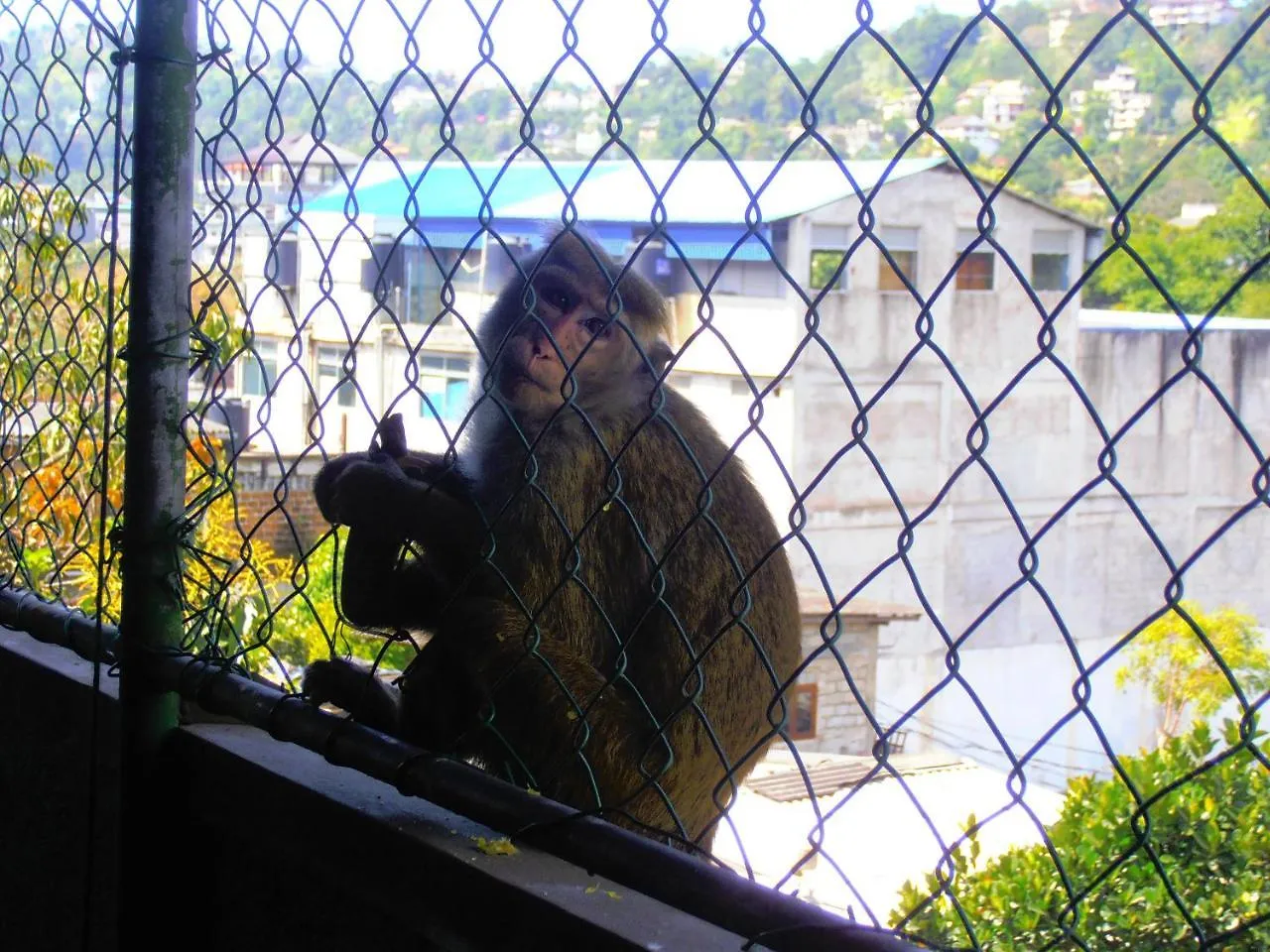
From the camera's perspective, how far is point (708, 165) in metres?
14.8

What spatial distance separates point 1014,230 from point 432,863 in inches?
459

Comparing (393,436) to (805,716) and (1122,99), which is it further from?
(805,716)

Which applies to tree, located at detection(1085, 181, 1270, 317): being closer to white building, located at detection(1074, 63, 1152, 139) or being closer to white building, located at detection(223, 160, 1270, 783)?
white building, located at detection(1074, 63, 1152, 139)

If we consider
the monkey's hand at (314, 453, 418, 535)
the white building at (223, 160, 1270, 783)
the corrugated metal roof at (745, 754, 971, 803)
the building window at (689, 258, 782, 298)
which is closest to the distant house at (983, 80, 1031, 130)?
the white building at (223, 160, 1270, 783)

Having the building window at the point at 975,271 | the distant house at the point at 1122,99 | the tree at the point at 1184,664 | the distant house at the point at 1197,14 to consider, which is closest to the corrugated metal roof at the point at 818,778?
the tree at the point at 1184,664

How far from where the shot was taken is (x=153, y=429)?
2773mm

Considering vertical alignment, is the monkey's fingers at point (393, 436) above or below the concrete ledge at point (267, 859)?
above

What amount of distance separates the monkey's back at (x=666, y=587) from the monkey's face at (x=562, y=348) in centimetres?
16

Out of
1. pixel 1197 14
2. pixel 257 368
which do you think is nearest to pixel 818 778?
pixel 257 368

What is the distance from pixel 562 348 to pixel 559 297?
13cm

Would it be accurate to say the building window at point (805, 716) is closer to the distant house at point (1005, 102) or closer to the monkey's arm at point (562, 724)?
the distant house at point (1005, 102)

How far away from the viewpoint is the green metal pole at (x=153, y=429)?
2.68m

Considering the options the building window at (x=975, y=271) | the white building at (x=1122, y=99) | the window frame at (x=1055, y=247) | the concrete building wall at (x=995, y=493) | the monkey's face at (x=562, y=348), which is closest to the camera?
the white building at (x=1122, y=99)

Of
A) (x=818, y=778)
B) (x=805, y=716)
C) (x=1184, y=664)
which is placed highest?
(x=1184, y=664)
